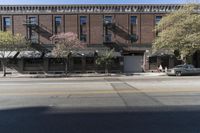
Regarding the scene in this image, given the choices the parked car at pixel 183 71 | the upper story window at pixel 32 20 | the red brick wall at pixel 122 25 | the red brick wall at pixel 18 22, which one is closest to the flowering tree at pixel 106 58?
the red brick wall at pixel 122 25

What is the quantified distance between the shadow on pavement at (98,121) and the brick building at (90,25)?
111 feet

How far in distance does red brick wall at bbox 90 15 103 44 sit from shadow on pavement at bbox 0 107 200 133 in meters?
34.0

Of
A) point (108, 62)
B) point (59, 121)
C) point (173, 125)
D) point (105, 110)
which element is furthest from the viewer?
point (108, 62)

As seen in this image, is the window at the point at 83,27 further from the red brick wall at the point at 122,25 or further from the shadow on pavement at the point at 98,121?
the shadow on pavement at the point at 98,121

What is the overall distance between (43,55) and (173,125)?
119 ft

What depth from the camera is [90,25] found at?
44.2 metres

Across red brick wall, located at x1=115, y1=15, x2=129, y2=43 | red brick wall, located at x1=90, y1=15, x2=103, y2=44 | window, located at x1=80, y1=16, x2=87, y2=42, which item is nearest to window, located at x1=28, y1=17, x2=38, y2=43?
window, located at x1=80, y1=16, x2=87, y2=42

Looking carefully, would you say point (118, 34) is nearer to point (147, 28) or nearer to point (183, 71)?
point (147, 28)

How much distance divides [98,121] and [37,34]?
121 ft

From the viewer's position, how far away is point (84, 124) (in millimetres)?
8250

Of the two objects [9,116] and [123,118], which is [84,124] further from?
[9,116]

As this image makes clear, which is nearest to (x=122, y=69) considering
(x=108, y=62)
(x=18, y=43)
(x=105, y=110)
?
(x=108, y=62)

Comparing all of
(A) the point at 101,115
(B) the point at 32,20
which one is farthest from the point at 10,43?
(A) the point at 101,115

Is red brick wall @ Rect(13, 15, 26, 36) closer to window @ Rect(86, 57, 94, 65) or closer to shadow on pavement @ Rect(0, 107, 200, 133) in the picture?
window @ Rect(86, 57, 94, 65)
